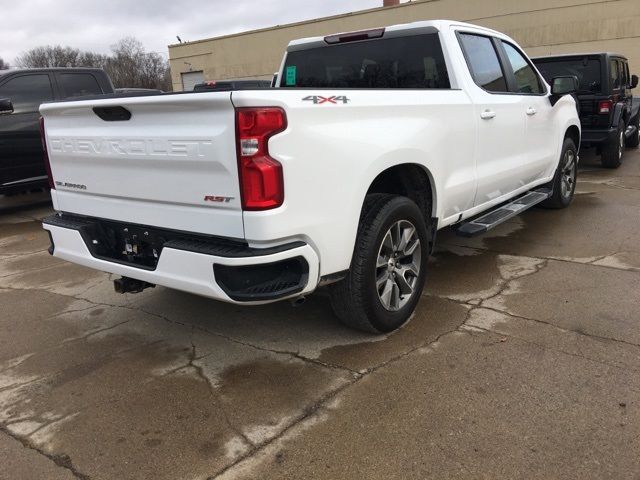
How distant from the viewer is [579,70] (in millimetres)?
9156

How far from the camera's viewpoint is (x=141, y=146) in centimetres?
295

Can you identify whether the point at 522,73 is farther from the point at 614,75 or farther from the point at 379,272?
the point at 614,75

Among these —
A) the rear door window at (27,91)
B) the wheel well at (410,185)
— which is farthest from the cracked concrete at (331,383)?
the rear door window at (27,91)

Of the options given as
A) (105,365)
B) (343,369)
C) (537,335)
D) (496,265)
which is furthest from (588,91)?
(105,365)

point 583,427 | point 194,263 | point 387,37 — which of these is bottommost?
point 583,427

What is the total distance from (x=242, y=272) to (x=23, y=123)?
655 cm

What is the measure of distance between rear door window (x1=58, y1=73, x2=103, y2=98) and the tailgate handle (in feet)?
19.4

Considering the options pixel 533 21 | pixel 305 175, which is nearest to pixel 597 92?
pixel 305 175

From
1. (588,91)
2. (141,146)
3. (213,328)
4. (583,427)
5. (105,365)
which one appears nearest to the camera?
(583,427)

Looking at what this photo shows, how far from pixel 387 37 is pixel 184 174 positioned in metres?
2.38

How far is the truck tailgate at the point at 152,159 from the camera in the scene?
2.62m

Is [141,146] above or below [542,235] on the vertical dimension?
above

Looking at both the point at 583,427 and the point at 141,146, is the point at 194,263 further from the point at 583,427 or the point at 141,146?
the point at 583,427

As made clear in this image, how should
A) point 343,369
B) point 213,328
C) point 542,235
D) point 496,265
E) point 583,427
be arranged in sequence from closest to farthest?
point 583,427 < point 343,369 < point 213,328 < point 496,265 < point 542,235
